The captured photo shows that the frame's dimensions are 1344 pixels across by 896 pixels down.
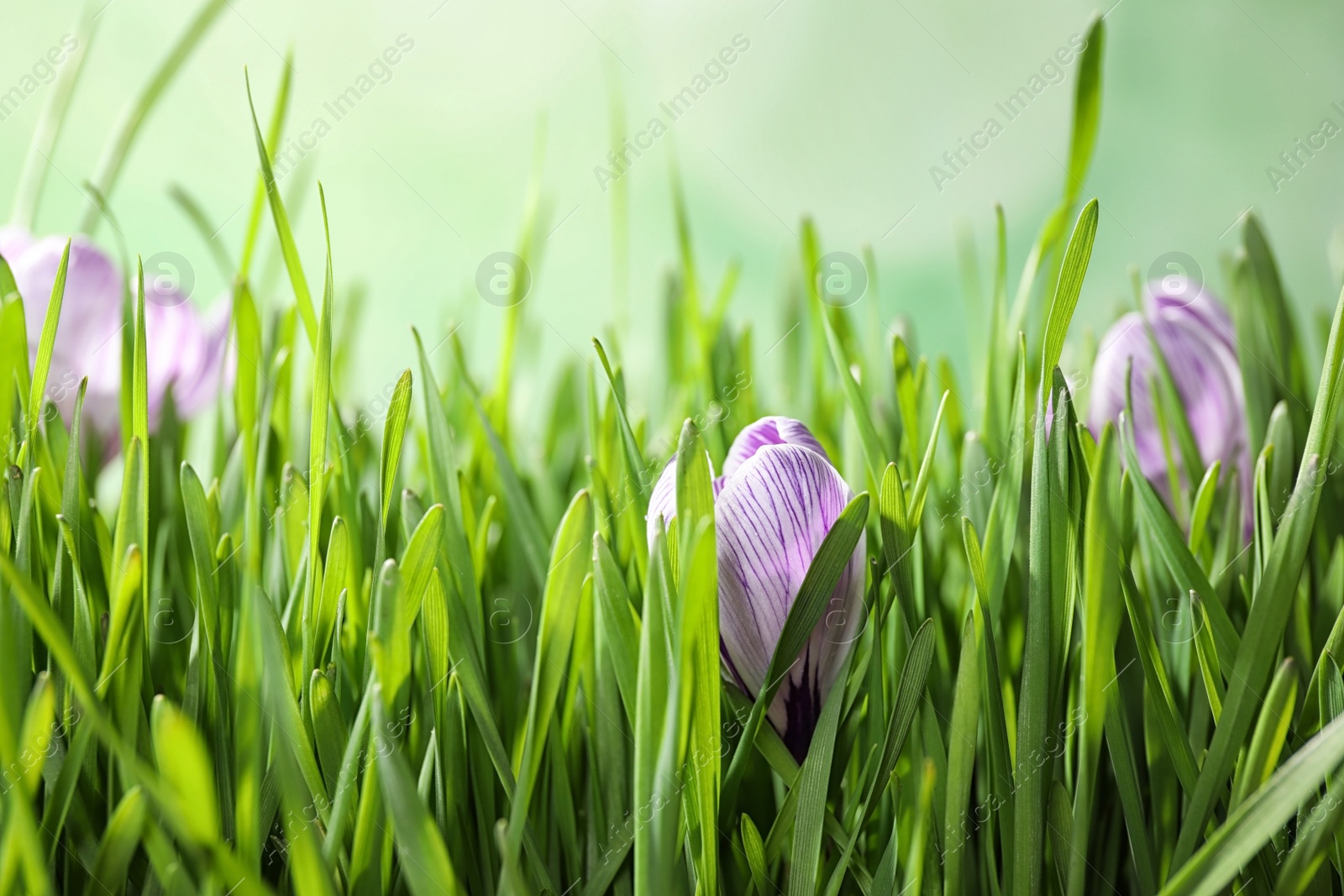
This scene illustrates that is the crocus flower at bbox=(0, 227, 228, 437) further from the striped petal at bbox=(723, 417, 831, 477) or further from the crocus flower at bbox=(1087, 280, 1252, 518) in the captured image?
the crocus flower at bbox=(1087, 280, 1252, 518)

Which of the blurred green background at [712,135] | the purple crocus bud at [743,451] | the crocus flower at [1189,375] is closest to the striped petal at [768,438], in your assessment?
the purple crocus bud at [743,451]

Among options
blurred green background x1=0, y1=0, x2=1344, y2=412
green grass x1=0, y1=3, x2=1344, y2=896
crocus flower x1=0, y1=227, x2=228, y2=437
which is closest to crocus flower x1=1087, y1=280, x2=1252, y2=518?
green grass x1=0, y1=3, x2=1344, y2=896

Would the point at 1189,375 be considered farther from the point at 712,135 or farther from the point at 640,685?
the point at 712,135

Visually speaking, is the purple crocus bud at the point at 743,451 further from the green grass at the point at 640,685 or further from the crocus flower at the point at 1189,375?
the crocus flower at the point at 1189,375

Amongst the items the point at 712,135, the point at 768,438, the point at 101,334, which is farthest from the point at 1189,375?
the point at 712,135

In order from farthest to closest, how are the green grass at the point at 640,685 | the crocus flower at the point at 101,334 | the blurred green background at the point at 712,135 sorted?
the blurred green background at the point at 712,135 → the crocus flower at the point at 101,334 → the green grass at the point at 640,685

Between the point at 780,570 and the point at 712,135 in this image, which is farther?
the point at 712,135

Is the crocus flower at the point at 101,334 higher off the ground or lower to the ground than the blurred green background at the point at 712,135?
lower
